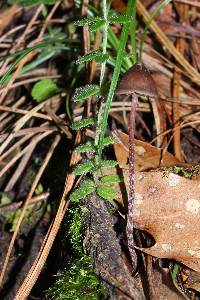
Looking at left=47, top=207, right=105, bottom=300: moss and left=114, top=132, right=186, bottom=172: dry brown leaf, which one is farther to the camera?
left=114, top=132, right=186, bottom=172: dry brown leaf

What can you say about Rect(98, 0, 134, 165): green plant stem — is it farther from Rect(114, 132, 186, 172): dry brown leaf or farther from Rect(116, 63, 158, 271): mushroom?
Rect(114, 132, 186, 172): dry brown leaf

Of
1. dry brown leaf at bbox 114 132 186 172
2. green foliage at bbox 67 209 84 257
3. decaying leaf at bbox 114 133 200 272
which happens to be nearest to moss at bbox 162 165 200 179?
decaying leaf at bbox 114 133 200 272

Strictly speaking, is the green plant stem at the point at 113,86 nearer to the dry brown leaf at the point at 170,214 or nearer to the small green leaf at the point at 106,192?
the small green leaf at the point at 106,192

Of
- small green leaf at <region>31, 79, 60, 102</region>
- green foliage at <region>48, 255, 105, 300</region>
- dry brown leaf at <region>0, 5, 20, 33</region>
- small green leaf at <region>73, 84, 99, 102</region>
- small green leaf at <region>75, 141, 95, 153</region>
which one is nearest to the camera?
green foliage at <region>48, 255, 105, 300</region>

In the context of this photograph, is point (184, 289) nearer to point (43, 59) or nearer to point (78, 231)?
point (78, 231)

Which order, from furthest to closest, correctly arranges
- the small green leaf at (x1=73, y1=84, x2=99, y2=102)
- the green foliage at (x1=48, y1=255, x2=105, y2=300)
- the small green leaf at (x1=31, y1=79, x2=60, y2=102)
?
the small green leaf at (x1=31, y1=79, x2=60, y2=102)
the small green leaf at (x1=73, y1=84, x2=99, y2=102)
the green foliage at (x1=48, y1=255, x2=105, y2=300)

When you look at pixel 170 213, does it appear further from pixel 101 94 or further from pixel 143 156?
pixel 101 94

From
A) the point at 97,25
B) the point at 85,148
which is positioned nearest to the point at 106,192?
the point at 85,148
